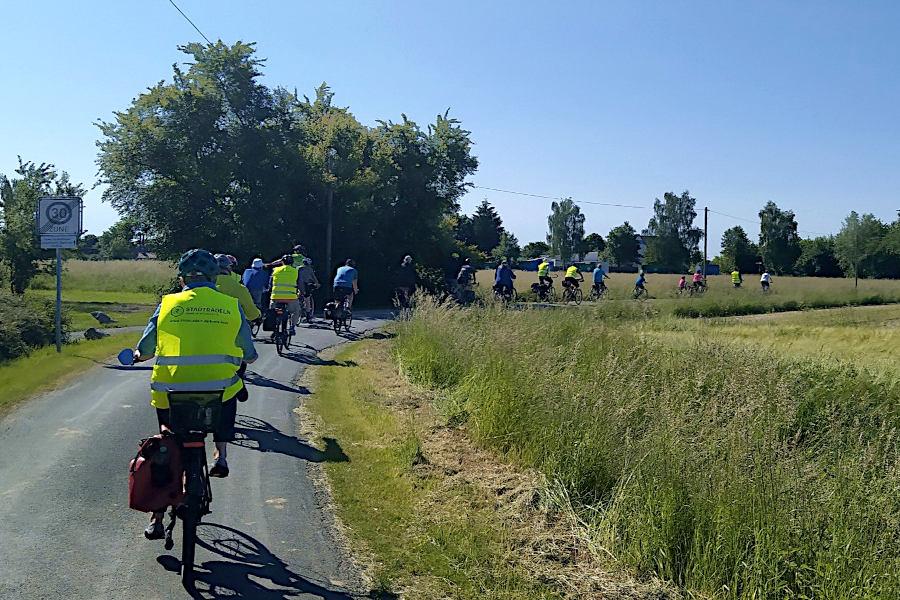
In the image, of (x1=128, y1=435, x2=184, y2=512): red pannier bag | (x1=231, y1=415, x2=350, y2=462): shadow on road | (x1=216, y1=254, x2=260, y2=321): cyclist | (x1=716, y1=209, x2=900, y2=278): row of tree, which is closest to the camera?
(x1=128, y1=435, x2=184, y2=512): red pannier bag

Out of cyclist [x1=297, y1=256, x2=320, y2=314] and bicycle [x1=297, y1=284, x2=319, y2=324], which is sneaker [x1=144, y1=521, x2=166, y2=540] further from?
bicycle [x1=297, y1=284, x2=319, y2=324]

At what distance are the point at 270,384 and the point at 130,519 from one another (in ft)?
22.1

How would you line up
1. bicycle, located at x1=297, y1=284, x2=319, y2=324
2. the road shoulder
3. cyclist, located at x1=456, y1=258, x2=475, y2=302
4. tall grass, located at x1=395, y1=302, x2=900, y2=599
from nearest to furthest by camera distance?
tall grass, located at x1=395, y1=302, x2=900, y2=599
the road shoulder
bicycle, located at x1=297, y1=284, x2=319, y2=324
cyclist, located at x1=456, y1=258, x2=475, y2=302

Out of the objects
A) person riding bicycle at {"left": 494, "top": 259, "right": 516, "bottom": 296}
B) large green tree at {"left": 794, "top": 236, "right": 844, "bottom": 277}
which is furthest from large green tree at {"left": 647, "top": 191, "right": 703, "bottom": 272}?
person riding bicycle at {"left": 494, "top": 259, "right": 516, "bottom": 296}

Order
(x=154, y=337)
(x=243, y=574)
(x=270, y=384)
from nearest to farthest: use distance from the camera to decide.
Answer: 1. (x=243, y=574)
2. (x=154, y=337)
3. (x=270, y=384)

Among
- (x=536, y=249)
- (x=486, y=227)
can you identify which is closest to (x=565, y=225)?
(x=536, y=249)

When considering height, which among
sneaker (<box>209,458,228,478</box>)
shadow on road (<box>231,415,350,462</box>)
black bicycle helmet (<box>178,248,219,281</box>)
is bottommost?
shadow on road (<box>231,415,350,462</box>)

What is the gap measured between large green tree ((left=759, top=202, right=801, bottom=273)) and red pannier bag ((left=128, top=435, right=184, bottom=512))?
102992 millimetres

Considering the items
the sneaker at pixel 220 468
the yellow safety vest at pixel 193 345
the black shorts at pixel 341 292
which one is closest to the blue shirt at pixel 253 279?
the black shorts at pixel 341 292

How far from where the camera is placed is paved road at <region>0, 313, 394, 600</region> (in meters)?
5.45

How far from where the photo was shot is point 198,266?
5730mm

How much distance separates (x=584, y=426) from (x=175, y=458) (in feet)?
12.4

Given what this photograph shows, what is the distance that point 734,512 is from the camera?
5590 mm

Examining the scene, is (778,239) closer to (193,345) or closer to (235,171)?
(235,171)
